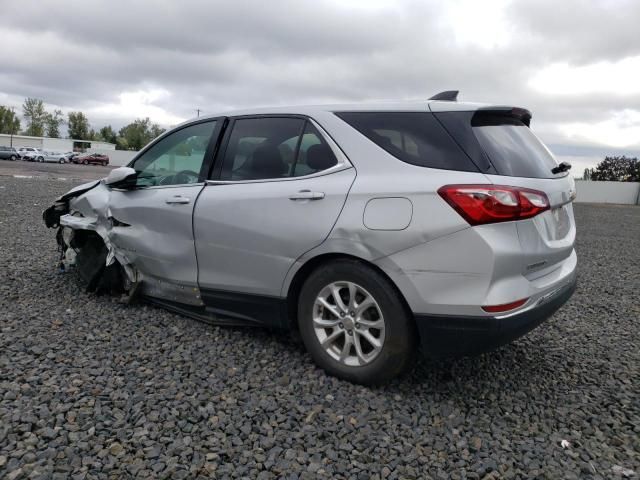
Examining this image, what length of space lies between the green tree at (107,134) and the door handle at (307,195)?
11567 centimetres

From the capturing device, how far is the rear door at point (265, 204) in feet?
10.7

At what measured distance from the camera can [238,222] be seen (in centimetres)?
360

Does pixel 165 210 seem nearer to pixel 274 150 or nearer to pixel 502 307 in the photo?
pixel 274 150

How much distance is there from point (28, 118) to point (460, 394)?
110m

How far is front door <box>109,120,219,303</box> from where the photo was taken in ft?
13.1

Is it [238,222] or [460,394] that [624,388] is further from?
[238,222]

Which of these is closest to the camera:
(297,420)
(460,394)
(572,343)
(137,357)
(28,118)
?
(297,420)

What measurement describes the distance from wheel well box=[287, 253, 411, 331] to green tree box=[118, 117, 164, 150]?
95.1 meters

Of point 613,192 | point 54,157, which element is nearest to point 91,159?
point 54,157

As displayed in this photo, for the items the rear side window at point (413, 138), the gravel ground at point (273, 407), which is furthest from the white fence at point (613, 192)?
the rear side window at point (413, 138)

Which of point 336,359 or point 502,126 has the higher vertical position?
point 502,126

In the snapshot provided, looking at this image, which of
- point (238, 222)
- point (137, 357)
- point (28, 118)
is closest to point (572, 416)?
point (238, 222)

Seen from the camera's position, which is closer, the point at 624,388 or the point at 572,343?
the point at 624,388

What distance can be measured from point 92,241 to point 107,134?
115773 mm
